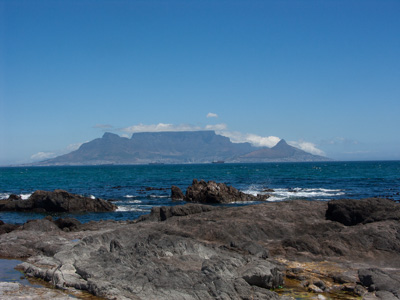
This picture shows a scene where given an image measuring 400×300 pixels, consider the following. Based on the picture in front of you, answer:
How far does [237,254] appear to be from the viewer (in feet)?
54.6

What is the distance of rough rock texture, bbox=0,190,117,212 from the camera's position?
1716 inches

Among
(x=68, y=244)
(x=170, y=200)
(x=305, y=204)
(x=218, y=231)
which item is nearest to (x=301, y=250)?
(x=218, y=231)

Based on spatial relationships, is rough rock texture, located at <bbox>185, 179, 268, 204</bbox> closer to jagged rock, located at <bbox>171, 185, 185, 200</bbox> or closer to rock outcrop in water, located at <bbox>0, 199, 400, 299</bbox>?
jagged rock, located at <bbox>171, 185, 185, 200</bbox>

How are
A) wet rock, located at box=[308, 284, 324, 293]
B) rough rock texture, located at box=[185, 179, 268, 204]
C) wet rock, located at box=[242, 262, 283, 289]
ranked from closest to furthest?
wet rock, located at box=[242, 262, 283, 289] < wet rock, located at box=[308, 284, 324, 293] < rough rock texture, located at box=[185, 179, 268, 204]

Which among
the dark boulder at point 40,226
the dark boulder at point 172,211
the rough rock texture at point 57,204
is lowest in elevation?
the rough rock texture at point 57,204

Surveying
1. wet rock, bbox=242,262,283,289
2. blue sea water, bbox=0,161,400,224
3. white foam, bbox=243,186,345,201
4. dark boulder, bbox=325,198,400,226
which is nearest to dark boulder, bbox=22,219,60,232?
blue sea water, bbox=0,161,400,224

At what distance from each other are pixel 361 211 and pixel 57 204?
3204 centimetres

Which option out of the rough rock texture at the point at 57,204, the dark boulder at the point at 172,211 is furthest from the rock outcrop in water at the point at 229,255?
the rough rock texture at the point at 57,204

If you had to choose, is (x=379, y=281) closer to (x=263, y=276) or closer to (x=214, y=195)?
(x=263, y=276)

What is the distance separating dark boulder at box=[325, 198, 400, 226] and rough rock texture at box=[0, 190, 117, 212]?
91.1 ft

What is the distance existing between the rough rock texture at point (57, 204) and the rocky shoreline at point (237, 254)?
18.5 meters

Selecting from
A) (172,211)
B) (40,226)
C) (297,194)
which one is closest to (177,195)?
(297,194)

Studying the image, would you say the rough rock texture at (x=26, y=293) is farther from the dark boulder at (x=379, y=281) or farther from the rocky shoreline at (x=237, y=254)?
the dark boulder at (x=379, y=281)

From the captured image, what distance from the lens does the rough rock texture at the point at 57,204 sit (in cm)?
4359
